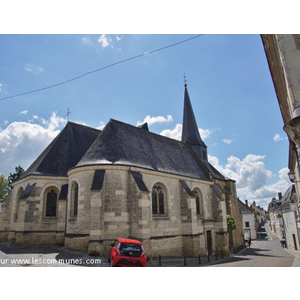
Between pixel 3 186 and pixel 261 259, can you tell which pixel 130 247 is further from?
pixel 3 186

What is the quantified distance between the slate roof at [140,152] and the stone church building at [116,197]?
7 centimetres

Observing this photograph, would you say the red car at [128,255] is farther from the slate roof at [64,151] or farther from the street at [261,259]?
the slate roof at [64,151]

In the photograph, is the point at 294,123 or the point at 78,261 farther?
the point at 78,261

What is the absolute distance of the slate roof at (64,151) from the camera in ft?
62.5

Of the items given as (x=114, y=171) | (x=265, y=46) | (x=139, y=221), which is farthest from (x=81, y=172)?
(x=265, y=46)

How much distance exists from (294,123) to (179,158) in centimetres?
1741

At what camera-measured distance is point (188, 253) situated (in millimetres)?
17234

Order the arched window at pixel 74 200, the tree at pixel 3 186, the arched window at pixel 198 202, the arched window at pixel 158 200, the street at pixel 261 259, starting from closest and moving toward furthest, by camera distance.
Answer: the street at pixel 261 259, the arched window at pixel 74 200, the arched window at pixel 158 200, the arched window at pixel 198 202, the tree at pixel 3 186

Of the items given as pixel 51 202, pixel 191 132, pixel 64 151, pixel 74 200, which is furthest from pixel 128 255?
pixel 191 132

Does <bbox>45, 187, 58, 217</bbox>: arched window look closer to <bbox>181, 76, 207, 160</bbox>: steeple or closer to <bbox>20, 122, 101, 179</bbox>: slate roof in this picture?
<bbox>20, 122, 101, 179</bbox>: slate roof

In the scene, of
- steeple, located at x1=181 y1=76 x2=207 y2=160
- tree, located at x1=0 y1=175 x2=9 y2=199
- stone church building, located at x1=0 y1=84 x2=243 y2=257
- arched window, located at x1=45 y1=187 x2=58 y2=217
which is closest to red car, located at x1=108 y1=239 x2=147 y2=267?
stone church building, located at x1=0 y1=84 x2=243 y2=257

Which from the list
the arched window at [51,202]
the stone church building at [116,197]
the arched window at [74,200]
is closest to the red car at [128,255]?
the stone church building at [116,197]

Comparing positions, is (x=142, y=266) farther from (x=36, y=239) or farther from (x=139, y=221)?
(x=36, y=239)

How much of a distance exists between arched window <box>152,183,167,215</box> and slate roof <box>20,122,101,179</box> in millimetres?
7308
